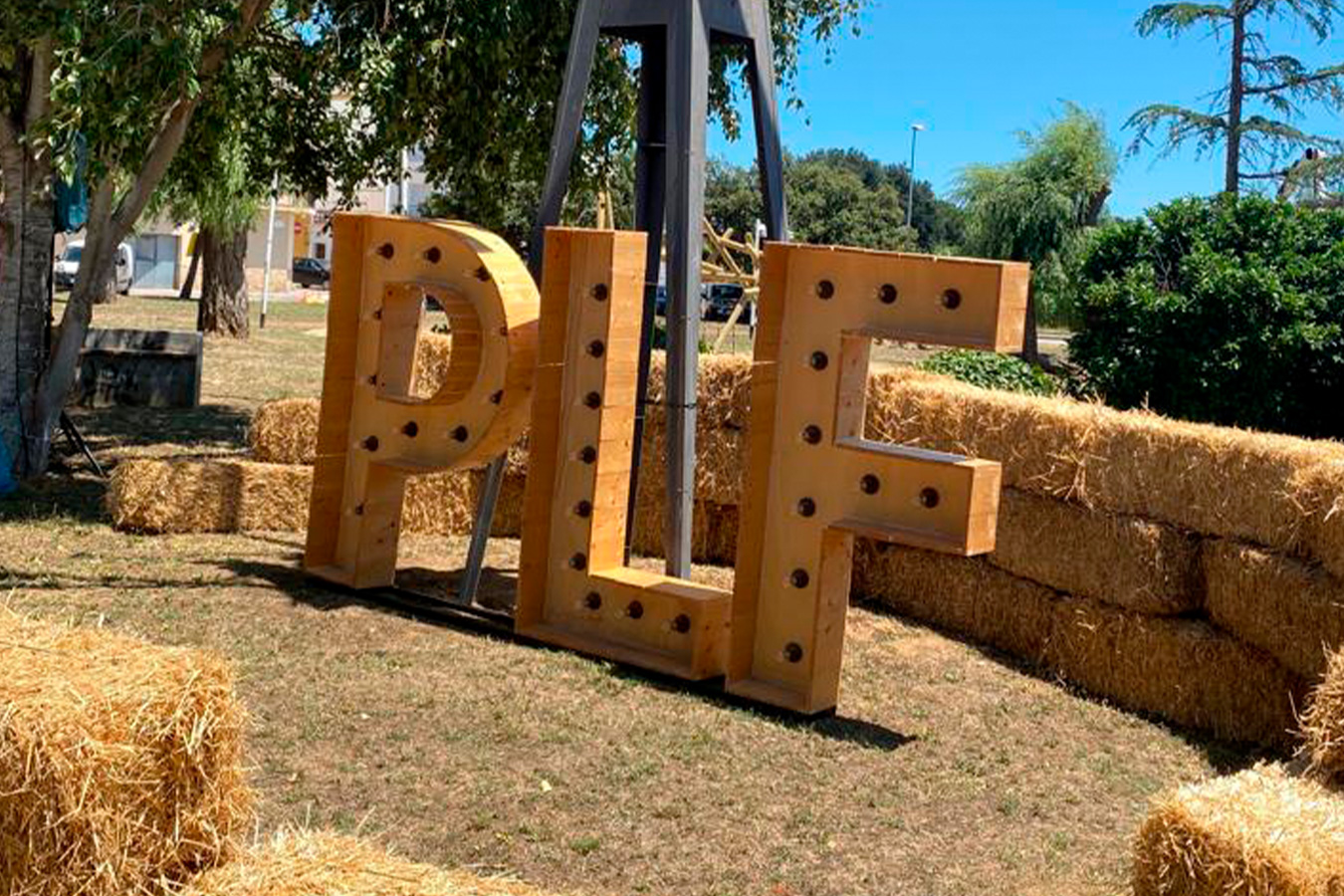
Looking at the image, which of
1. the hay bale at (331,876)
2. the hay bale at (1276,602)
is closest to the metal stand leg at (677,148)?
the hay bale at (1276,602)

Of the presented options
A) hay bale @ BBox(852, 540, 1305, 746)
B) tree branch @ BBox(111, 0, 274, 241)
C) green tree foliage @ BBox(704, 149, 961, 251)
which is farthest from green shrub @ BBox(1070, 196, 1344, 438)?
green tree foliage @ BBox(704, 149, 961, 251)

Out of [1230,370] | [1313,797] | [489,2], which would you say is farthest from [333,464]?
[1230,370]

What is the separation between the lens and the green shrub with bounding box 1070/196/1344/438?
15305 millimetres

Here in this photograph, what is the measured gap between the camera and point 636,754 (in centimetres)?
713

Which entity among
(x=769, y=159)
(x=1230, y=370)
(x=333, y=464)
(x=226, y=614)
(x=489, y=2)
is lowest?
(x=226, y=614)

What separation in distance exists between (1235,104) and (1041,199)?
26.3ft

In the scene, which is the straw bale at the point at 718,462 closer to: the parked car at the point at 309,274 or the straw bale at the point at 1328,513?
the straw bale at the point at 1328,513

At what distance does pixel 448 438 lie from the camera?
9.38 meters

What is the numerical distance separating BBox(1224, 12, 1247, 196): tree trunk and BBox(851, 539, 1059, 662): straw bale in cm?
2459

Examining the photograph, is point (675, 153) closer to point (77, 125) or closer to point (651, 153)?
point (651, 153)

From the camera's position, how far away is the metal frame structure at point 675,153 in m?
9.22

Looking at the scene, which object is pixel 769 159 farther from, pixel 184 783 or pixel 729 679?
pixel 184 783

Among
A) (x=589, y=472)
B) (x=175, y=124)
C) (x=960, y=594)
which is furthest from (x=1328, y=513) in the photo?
(x=175, y=124)

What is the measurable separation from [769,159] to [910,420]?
76.6 inches
